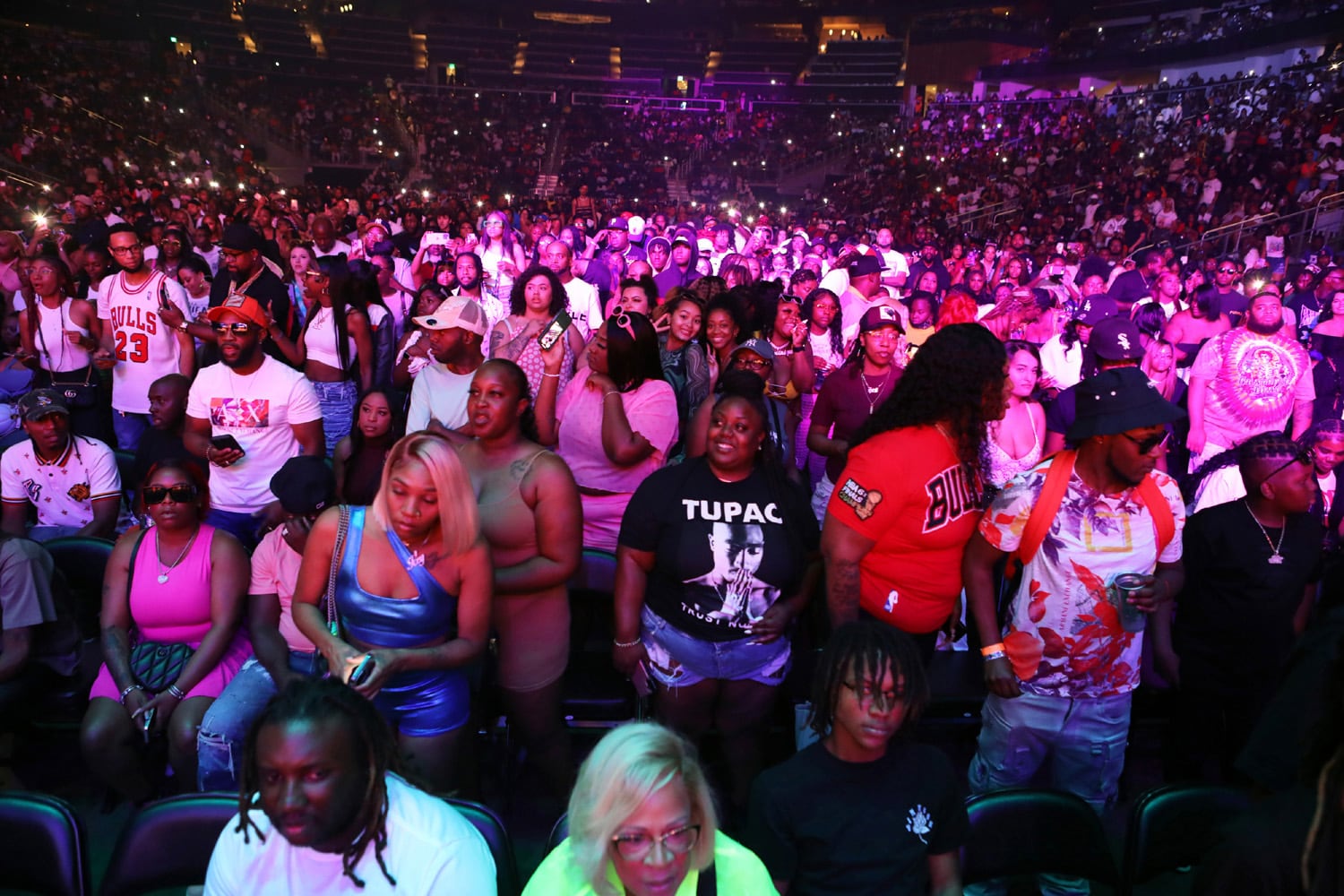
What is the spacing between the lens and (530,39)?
38.8 metres

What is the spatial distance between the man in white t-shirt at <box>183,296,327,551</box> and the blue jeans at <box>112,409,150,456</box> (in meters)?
1.49

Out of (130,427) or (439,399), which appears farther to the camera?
(130,427)

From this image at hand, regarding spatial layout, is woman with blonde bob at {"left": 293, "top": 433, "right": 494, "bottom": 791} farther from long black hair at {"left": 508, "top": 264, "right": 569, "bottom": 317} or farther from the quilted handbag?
long black hair at {"left": 508, "top": 264, "right": 569, "bottom": 317}

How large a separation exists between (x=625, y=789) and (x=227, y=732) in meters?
1.79

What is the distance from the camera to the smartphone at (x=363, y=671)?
2.27 m

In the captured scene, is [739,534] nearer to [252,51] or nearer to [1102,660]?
[1102,660]

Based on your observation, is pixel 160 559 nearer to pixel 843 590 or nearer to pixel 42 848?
pixel 42 848

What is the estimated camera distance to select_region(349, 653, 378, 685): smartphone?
89.5 inches

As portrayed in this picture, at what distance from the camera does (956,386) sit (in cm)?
268

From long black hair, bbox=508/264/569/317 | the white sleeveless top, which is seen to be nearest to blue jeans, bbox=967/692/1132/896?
long black hair, bbox=508/264/569/317

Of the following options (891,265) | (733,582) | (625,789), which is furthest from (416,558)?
(891,265)

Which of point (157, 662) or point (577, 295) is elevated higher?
point (577, 295)

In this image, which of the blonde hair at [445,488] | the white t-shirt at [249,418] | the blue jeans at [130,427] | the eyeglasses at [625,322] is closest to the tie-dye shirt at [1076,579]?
the blonde hair at [445,488]

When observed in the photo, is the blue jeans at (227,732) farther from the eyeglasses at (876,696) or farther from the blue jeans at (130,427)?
the blue jeans at (130,427)
